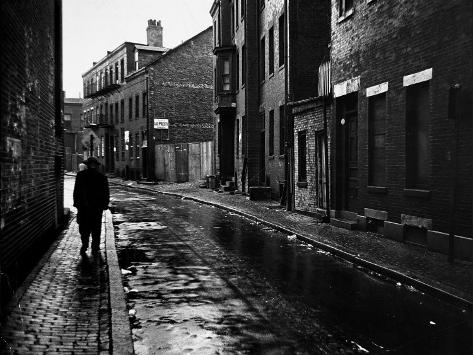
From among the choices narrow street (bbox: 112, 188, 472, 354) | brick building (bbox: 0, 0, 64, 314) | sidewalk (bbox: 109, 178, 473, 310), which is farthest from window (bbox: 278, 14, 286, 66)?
narrow street (bbox: 112, 188, 472, 354)

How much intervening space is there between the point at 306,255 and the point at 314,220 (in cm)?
530

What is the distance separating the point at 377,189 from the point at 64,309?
27.0 feet

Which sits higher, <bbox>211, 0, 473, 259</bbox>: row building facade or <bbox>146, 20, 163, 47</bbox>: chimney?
<bbox>146, 20, 163, 47</bbox>: chimney

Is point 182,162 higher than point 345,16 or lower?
lower

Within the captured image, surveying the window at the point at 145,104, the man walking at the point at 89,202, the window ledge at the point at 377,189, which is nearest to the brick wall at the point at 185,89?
the window at the point at 145,104

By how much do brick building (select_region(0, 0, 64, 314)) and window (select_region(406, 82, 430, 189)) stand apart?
729 cm

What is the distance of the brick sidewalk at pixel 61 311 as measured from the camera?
479cm

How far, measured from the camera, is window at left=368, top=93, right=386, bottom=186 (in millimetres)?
12484

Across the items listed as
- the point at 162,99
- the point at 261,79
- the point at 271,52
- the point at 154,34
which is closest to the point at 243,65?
the point at 261,79

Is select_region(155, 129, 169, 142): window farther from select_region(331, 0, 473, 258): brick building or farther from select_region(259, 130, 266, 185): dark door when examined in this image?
select_region(331, 0, 473, 258): brick building

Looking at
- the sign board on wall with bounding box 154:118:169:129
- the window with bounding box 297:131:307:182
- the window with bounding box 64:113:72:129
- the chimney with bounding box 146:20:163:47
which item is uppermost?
the chimney with bounding box 146:20:163:47

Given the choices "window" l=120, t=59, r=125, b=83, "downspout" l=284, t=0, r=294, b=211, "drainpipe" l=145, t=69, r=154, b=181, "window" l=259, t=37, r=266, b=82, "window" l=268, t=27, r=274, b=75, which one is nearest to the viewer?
"downspout" l=284, t=0, r=294, b=211

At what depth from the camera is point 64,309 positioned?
5.98 m

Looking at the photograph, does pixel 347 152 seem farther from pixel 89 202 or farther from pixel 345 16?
pixel 89 202
